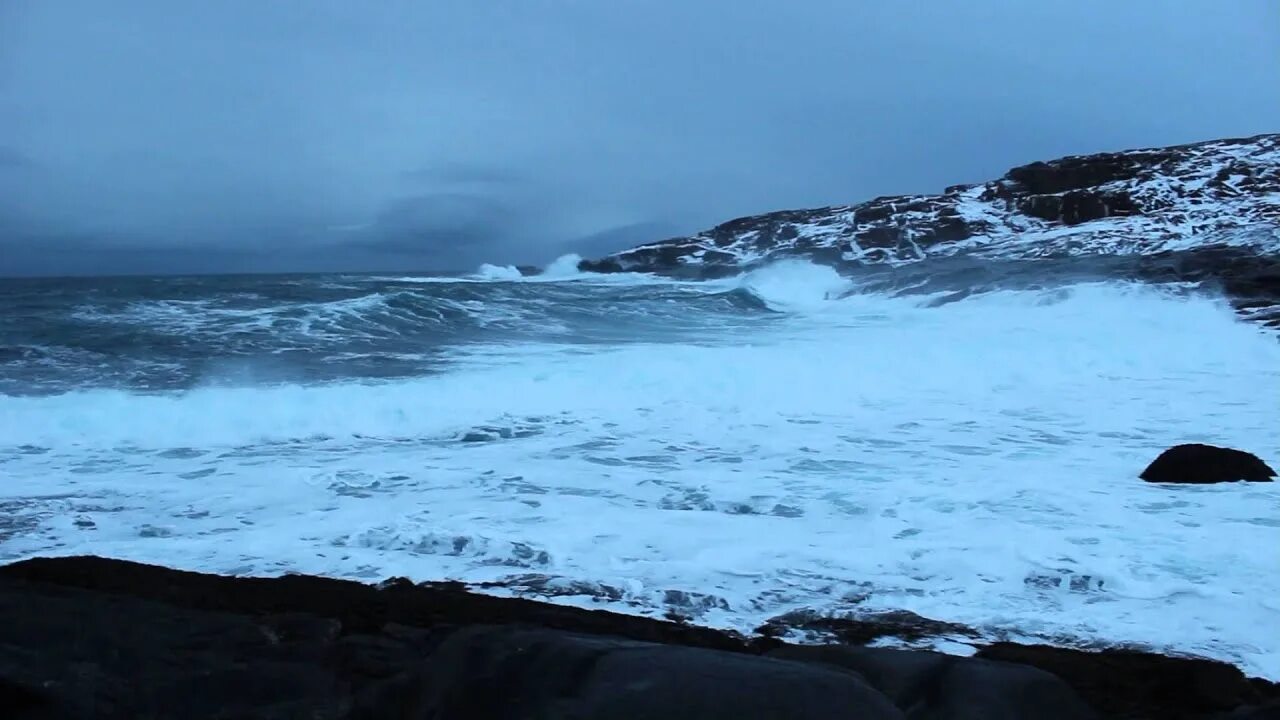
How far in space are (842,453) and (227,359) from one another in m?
11.0

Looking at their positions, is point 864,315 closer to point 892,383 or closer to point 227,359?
point 892,383

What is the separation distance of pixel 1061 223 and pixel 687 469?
180 ft

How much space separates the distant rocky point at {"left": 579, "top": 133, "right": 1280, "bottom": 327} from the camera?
3850 centimetres

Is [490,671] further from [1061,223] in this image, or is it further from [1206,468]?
[1061,223]

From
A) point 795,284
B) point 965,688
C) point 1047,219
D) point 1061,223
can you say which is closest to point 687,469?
point 965,688

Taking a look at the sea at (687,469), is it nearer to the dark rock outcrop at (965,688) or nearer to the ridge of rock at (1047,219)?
the dark rock outcrop at (965,688)

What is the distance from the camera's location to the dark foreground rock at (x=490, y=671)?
8.74 feet

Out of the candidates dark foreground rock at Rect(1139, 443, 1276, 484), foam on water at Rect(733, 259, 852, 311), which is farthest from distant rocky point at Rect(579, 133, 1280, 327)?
dark foreground rock at Rect(1139, 443, 1276, 484)

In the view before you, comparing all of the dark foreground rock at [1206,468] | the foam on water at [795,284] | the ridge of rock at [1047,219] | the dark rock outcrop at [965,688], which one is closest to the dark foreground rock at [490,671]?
the dark rock outcrop at [965,688]

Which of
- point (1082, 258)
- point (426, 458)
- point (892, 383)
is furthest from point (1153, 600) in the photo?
point (1082, 258)

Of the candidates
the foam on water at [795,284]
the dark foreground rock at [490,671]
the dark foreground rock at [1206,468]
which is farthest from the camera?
the foam on water at [795,284]

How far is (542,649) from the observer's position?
294 centimetres

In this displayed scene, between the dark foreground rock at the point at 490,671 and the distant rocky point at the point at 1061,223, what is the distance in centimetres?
2901

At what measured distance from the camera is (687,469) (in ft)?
24.3
